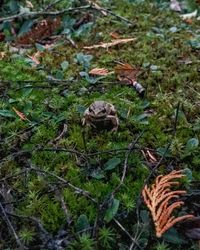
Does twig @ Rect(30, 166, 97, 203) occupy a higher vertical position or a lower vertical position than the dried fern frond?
higher

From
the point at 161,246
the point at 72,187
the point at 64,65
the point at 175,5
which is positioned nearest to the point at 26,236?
the point at 72,187

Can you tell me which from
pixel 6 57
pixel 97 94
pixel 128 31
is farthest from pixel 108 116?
pixel 128 31

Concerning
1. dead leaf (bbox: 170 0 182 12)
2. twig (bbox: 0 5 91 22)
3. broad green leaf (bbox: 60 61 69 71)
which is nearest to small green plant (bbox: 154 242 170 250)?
broad green leaf (bbox: 60 61 69 71)

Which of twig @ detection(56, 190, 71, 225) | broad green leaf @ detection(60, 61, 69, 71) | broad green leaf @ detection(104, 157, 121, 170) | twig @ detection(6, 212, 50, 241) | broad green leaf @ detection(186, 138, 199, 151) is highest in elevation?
twig @ detection(6, 212, 50, 241)

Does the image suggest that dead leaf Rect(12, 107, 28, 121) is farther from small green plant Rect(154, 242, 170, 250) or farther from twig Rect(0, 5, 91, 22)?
twig Rect(0, 5, 91, 22)

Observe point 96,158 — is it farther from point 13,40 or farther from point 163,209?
point 13,40

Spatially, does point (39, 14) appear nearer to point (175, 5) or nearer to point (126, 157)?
→ point (175, 5)
